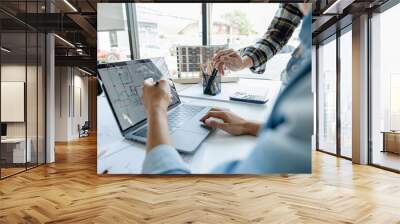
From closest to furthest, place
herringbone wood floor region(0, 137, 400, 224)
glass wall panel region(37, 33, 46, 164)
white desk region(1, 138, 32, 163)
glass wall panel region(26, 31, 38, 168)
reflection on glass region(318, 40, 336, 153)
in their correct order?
1. herringbone wood floor region(0, 137, 400, 224)
2. white desk region(1, 138, 32, 163)
3. glass wall panel region(26, 31, 38, 168)
4. glass wall panel region(37, 33, 46, 164)
5. reflection on glass region(318, 40, 336, 153)

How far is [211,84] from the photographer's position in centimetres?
535

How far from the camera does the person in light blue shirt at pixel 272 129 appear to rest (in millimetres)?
5242

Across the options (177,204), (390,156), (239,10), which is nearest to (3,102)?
(177,204)

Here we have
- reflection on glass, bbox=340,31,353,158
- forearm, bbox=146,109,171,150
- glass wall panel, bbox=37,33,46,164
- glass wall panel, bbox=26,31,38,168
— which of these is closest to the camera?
forearm, bbox=146,109,171,150

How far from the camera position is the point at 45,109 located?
7512 mm

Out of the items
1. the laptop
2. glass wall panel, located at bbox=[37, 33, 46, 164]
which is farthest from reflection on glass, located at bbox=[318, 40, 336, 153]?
glass wall panel, located at bbox=[37, 33, 46, 164]

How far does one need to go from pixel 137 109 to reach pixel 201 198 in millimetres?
1609

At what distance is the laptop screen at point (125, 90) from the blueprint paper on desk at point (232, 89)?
0.29 m

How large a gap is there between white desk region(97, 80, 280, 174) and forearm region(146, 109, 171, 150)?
9.5 inches

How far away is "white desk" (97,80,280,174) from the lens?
5.23 m

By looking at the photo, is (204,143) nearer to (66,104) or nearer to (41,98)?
(41,98)

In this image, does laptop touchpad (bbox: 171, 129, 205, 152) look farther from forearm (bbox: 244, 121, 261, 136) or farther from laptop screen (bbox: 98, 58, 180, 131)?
forearm (bbox: 244, 121, 261, 136)

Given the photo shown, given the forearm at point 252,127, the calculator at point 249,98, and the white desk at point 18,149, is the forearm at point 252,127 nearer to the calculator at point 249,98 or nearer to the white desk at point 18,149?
the calculator at point 249,98

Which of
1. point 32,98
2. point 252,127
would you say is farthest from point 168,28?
point 32,98
